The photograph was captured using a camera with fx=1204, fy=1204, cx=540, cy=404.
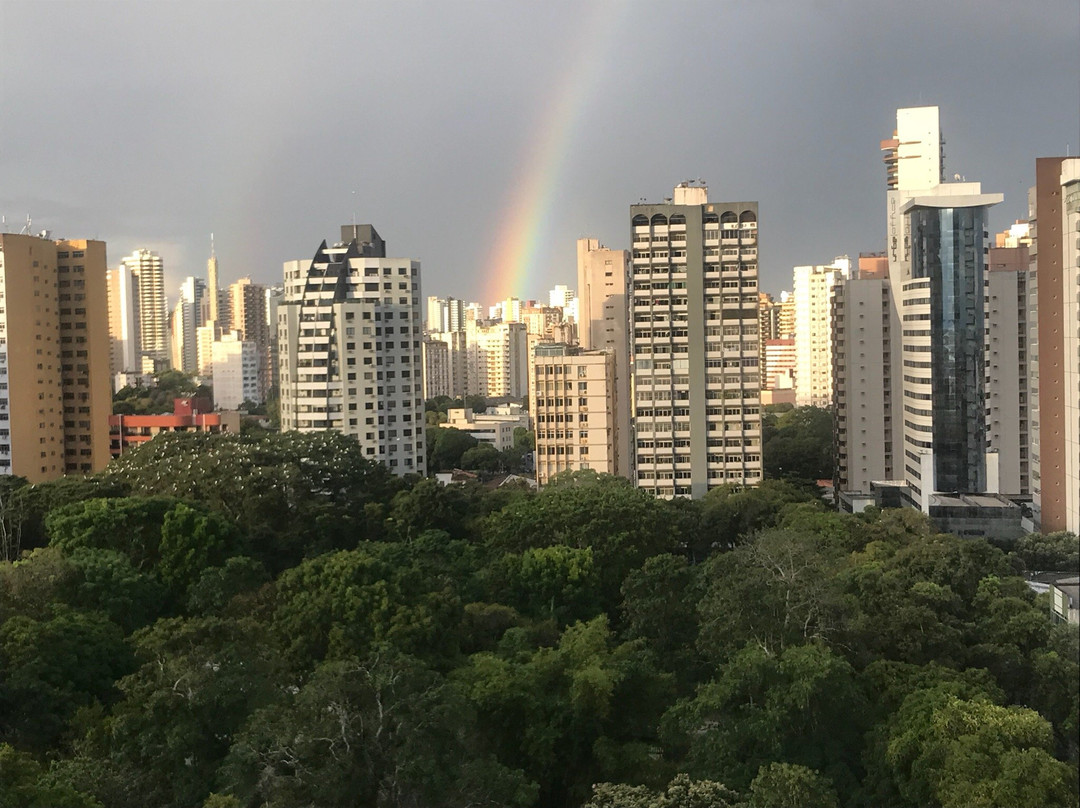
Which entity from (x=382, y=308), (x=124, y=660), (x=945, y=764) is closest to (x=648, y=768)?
(x=945, y=764)

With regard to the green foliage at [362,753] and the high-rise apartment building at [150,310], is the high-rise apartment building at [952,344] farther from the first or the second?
the high-rise apartment building at [150,310]

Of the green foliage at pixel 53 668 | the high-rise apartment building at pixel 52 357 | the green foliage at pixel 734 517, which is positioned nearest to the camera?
the green foliage at pixel 53 668

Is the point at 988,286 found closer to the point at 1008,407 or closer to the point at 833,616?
the point at 1008,407

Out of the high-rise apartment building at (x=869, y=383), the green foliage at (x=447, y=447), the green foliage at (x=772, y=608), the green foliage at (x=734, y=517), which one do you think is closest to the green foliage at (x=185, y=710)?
the green foliage at (x=772, y=608)

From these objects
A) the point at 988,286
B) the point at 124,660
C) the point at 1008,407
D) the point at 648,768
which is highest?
the point at 988,286

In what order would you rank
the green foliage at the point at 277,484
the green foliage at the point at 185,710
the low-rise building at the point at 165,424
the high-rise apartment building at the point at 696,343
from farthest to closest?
1. the low-rise building at the point at 165,424
2. the high-rise apartment building at the point at 696,343
3. the green foliage at the point at 277,484
4. the green foliage at the point at 185,710

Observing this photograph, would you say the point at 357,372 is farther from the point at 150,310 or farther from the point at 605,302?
the point at 150,310
